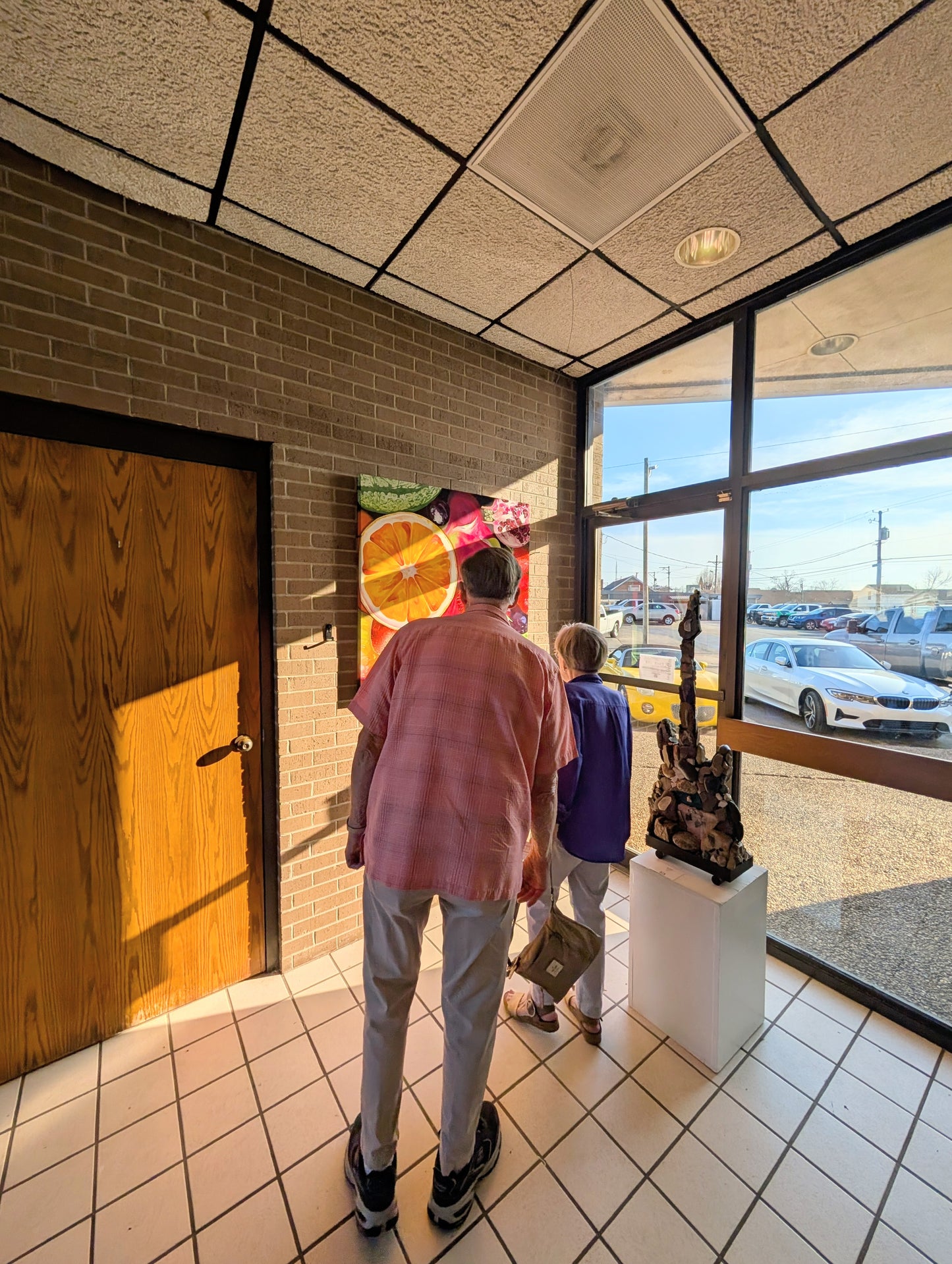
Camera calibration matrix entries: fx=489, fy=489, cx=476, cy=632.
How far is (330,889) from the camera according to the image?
227cm

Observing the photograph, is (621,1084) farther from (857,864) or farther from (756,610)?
(756,610)

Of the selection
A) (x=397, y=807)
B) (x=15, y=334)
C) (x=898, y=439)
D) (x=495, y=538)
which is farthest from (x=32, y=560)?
(x=898, y=439)

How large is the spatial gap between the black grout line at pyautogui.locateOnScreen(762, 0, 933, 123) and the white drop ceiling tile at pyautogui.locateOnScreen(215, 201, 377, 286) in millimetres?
1500

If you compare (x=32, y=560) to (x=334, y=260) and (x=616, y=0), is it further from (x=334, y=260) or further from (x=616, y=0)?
(x=616, y=0)

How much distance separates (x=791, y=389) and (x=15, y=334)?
2.96 meters

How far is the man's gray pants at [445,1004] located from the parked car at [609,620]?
2.11m

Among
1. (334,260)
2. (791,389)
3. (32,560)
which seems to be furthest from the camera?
(791,389)

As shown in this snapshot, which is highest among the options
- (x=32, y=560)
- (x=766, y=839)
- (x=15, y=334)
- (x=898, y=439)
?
(x=15, y=334)

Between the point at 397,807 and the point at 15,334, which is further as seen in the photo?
the point at 15,334

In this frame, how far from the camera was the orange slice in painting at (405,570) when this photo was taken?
2.25 metres

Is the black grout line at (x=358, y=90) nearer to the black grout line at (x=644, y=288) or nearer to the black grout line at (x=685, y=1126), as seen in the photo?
the black grout line at (x=644, y=288)

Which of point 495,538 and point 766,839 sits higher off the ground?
point 495,538

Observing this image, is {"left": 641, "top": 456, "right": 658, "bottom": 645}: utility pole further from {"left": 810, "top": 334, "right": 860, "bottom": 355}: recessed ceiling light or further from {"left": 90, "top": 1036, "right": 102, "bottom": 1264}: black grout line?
{"left": 90, "top": 1036, "right": 102, "bottom": 1264}: black grout line

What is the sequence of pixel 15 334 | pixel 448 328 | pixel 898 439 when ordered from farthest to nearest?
pixel 448 328
pixel 898 439
pixel 15 334
